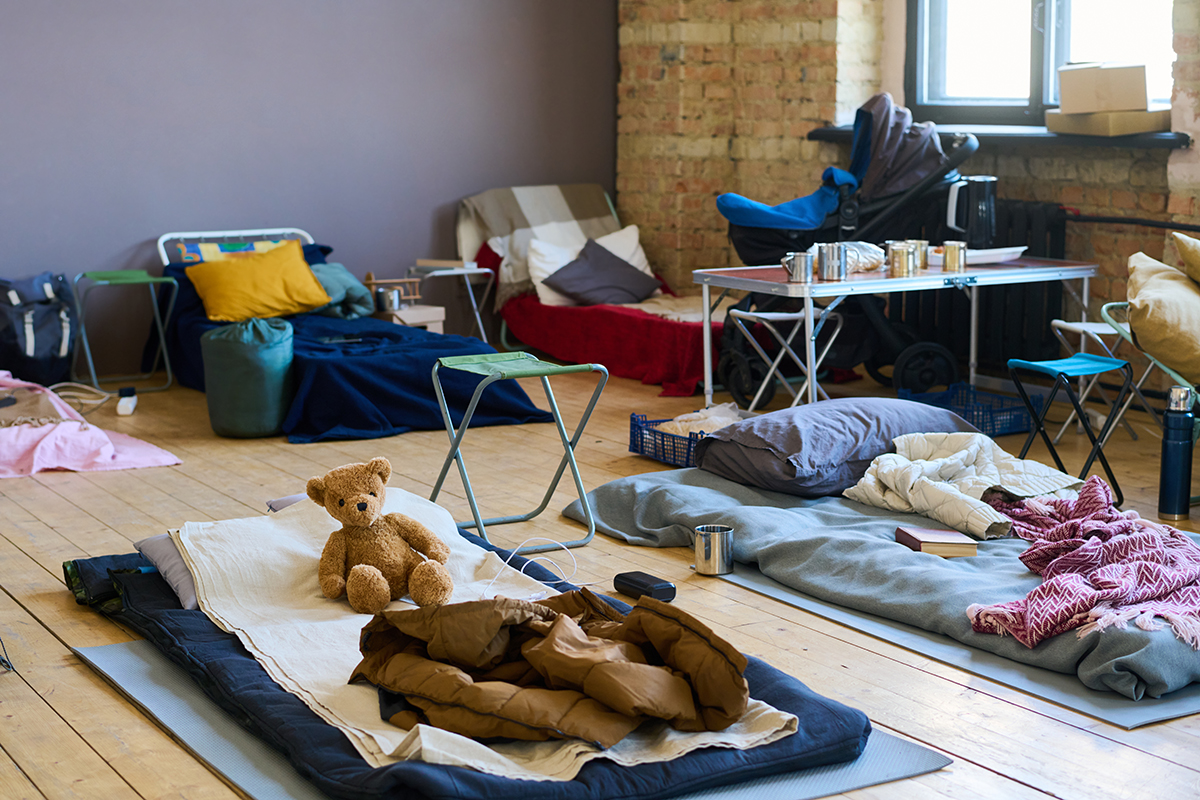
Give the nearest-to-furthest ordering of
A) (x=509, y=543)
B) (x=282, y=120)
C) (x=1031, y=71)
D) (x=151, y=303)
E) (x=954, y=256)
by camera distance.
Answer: (x=509, y=543), (x=954, y=256), (x=1031, y=71), (x=151, y=303), (x=282, y=120)

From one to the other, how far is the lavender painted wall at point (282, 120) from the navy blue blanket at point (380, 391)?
1.43 m

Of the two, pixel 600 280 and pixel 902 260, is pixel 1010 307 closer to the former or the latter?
pixel 902 260

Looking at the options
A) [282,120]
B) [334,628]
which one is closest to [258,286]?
[282,120]

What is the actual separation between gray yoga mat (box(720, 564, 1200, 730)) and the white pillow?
408 cm

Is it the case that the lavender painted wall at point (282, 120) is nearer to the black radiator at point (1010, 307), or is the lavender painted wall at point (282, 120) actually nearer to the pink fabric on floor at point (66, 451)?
the pink fabric on floor at point (66, 451)

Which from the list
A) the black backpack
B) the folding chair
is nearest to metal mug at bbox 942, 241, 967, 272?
the folding chair

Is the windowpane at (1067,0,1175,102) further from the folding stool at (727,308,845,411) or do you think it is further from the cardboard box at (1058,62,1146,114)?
the folding stool at (727,308,845,411)

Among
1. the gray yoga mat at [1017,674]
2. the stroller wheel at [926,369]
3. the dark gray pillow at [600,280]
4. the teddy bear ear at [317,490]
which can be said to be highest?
the dark gray pillow at [600,280]

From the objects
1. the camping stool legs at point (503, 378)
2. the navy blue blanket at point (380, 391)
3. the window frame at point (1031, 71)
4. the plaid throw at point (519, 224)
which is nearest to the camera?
the camping stool legs at point (503, 378)

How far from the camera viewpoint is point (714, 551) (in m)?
3.48

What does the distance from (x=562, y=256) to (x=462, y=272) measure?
2.17 ft

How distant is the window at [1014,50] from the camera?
567cm

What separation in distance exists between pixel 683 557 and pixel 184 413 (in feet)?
10.3

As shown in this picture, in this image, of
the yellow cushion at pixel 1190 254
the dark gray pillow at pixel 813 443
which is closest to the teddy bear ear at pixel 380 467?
the dark gray pillow at pixel 813 443
